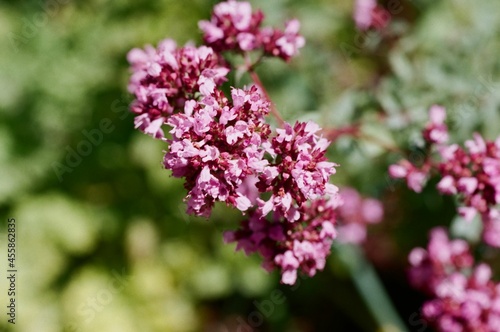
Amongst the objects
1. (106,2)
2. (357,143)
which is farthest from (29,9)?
(357,143)

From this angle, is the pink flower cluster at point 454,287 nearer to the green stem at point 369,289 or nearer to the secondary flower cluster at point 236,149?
the green stem at point 369,289

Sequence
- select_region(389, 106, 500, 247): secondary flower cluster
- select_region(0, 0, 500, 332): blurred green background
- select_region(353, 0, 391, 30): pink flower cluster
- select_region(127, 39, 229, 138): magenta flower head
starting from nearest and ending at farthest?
select_region(127, 39, 229, 138): magenta flower head, select_region(389, 106, 500, 247): secondary flower cluster, select_region(353, 0, 391, 30): pink flower cluster, select_region(0, 0, 500, 332): blurred green background

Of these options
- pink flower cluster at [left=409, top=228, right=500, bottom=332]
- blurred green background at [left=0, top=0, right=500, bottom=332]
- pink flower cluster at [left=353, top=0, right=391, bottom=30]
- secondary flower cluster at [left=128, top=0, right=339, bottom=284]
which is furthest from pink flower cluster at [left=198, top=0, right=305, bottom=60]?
pink flower cluster at [left=409, top=228, right=500, bottom=332]

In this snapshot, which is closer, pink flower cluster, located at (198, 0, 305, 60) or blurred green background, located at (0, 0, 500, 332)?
pink flower cluster, located at (198, 0, 305, 60)

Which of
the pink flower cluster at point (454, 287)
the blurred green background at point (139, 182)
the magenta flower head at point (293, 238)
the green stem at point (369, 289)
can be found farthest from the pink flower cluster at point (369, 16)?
the magenta flower head at point (293, 238)

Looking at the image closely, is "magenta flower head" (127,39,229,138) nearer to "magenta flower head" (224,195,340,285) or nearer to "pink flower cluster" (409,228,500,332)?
"magenta flower head" (224,195,340,285)
